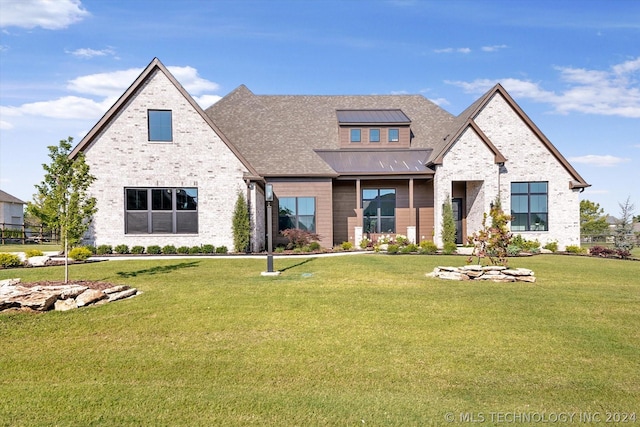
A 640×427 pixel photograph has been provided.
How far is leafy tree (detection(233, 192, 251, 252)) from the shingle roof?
2950 millimetres

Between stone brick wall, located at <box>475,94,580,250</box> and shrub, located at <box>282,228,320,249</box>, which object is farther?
stone brick wall, located at <box>475,94,580,250</box>

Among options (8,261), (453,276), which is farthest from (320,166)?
(8,261)

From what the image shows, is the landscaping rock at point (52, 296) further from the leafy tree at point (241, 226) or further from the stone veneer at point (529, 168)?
the stone veneer at point (529, 168)

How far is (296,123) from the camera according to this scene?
92.0 feet

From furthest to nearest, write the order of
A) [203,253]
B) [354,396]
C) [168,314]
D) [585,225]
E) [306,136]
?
[585,225]
[306,136]
[203,253]
[168,314]
[354,396]

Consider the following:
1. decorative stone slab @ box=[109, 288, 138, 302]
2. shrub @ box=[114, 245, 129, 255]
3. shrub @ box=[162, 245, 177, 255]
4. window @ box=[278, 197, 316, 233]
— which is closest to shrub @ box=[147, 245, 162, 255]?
shrub @ box=[162, 245, 177, 255]

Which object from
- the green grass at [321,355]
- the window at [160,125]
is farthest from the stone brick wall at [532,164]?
the window at [160,125]

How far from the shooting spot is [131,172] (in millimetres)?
21203

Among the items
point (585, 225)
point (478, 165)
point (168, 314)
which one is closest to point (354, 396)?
point (168, 314)

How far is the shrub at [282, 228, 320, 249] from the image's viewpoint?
76.3 feet

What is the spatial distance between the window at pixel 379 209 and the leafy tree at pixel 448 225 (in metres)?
3.37

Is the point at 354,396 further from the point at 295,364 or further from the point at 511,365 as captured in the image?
the point at 511,365

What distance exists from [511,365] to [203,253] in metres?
16.8

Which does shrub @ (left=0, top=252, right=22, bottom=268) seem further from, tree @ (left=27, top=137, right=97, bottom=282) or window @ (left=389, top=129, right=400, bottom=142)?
window @ (left=389, top=129, right=400, bottom=142)
